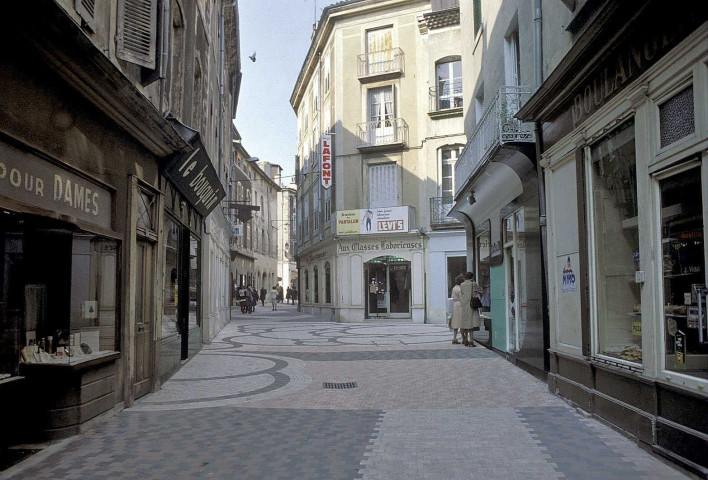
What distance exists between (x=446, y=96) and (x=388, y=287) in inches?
328

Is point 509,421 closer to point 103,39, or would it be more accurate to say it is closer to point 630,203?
point 630,203

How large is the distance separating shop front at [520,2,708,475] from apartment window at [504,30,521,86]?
12.3ft

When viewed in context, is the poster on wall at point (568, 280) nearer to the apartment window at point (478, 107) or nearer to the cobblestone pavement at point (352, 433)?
the cobblestone pavement at point (352, 433)

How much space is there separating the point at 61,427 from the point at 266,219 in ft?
168

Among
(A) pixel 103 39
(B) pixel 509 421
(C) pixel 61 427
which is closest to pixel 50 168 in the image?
(A) pixel 103 39

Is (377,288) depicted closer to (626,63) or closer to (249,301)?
(249,301)

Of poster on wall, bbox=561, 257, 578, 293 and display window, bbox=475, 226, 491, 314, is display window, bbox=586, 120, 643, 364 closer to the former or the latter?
poster on wall, bbox=561, 257, 578, 293

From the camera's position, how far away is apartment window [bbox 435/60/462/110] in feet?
81.2

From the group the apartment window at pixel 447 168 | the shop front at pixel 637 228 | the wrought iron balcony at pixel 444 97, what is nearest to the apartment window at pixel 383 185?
the apartment window at pixel 447 168

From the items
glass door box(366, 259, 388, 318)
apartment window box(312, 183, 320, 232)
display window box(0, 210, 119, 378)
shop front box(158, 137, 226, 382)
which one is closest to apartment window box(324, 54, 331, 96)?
apartment window box(312, 183, 320, 232)

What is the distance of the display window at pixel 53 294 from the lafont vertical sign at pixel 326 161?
20.1 metres

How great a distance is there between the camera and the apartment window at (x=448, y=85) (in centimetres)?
2475

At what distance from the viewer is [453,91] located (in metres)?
24.8

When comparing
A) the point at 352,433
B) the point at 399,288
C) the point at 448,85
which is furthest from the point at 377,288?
the point at 352,433
